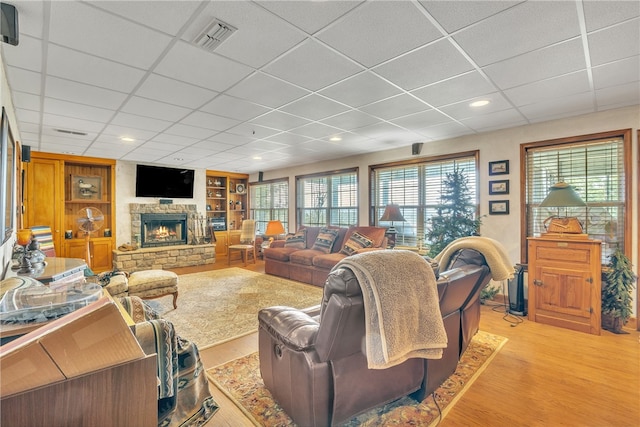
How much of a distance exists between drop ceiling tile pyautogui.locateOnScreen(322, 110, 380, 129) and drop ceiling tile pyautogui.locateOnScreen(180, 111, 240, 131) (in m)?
1.21

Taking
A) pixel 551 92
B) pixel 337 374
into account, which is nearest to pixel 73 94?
pixel 337 374

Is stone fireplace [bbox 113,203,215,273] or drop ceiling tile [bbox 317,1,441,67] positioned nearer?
drop ceiling tile [bbox 317,1,441,67]

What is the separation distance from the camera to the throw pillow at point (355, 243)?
486 centimetres

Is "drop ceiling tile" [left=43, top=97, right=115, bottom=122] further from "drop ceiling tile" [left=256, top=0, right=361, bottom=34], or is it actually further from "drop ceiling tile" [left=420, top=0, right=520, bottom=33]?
"drop ceiling tile" [left=420, top=0, right=520, bottom=33]

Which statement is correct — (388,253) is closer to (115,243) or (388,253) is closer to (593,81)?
(593,81)

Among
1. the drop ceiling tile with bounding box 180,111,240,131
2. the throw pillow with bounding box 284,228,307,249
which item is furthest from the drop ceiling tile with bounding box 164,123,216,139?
the throw pillow with bounding box 284,228,307,249

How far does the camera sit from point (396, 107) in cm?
327

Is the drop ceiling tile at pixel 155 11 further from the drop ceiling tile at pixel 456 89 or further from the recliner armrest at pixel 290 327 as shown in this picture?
the drop ceiling tile at pixel 456 89

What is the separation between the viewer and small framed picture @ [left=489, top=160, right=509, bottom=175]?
4073mm

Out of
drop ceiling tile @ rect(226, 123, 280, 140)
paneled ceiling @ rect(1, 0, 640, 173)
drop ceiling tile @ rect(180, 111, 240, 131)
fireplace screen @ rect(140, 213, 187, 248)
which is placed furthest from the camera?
fireplace screen @ rect(140, 213, 187, 248)

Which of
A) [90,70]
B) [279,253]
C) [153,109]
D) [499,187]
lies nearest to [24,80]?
[90,70]

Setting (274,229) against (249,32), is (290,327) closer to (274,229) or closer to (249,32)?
(249,32)

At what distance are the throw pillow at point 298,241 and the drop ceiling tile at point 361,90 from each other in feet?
11.1

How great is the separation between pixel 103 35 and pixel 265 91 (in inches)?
49.5
